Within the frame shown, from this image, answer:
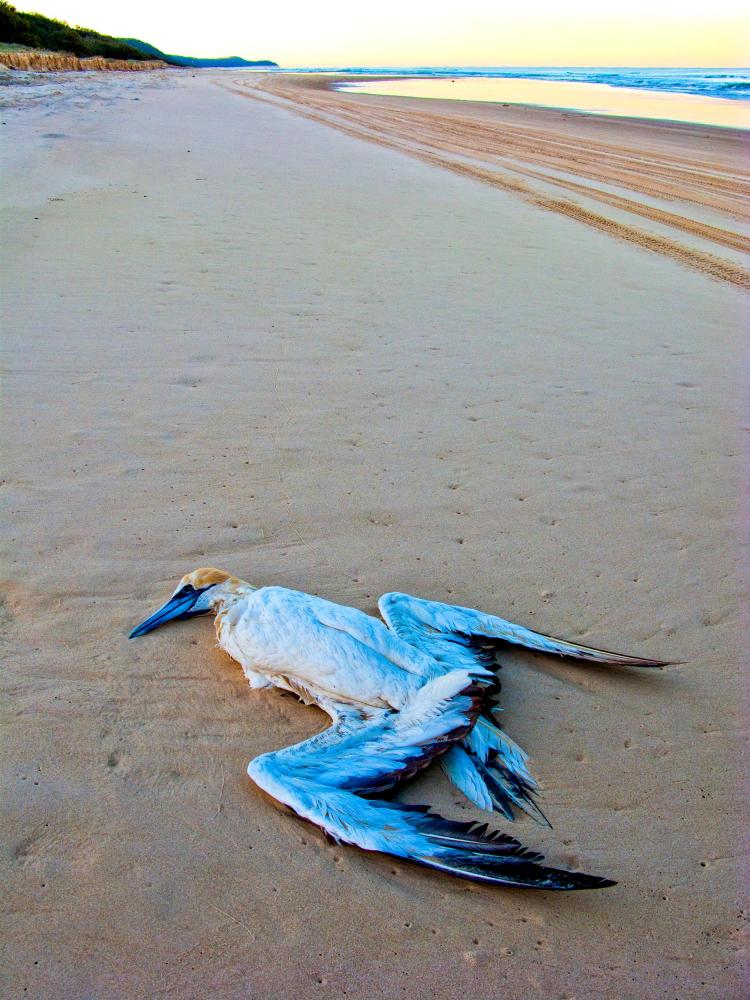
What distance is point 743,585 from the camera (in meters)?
3.73

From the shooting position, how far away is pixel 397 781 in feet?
8.43

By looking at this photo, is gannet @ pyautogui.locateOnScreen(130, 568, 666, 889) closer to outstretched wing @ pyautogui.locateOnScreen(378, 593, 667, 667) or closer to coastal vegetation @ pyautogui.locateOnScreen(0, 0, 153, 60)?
outstretched wing @ pyautogui.locateOnScreen(378, 593, 667, 667)

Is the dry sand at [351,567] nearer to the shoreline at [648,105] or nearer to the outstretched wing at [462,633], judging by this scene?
the outstretched wing at [462,633]

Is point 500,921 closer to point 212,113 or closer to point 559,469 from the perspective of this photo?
point 559,469

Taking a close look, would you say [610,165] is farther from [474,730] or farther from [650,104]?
[650,104]

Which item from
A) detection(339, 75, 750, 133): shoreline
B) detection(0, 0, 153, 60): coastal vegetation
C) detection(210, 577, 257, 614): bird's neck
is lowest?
detection(210, 577, 257, 614): bird's neck

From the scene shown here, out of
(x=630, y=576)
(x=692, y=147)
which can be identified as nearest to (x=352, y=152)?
(x=692, y=147)

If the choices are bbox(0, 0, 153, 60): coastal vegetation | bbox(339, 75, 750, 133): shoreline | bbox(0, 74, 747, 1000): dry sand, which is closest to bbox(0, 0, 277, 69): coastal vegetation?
bbox(0, 0, 153, 60): coastal vegetation

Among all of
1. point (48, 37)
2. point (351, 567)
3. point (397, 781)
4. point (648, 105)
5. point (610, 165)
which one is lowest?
point (397, 781)

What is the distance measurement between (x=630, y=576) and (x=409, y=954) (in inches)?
84.3

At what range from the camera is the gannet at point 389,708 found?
7.53 ft

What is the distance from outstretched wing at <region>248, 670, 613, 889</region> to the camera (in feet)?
7.24

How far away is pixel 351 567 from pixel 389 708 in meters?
1.02

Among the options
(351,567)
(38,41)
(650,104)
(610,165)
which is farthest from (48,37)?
(351,567)
